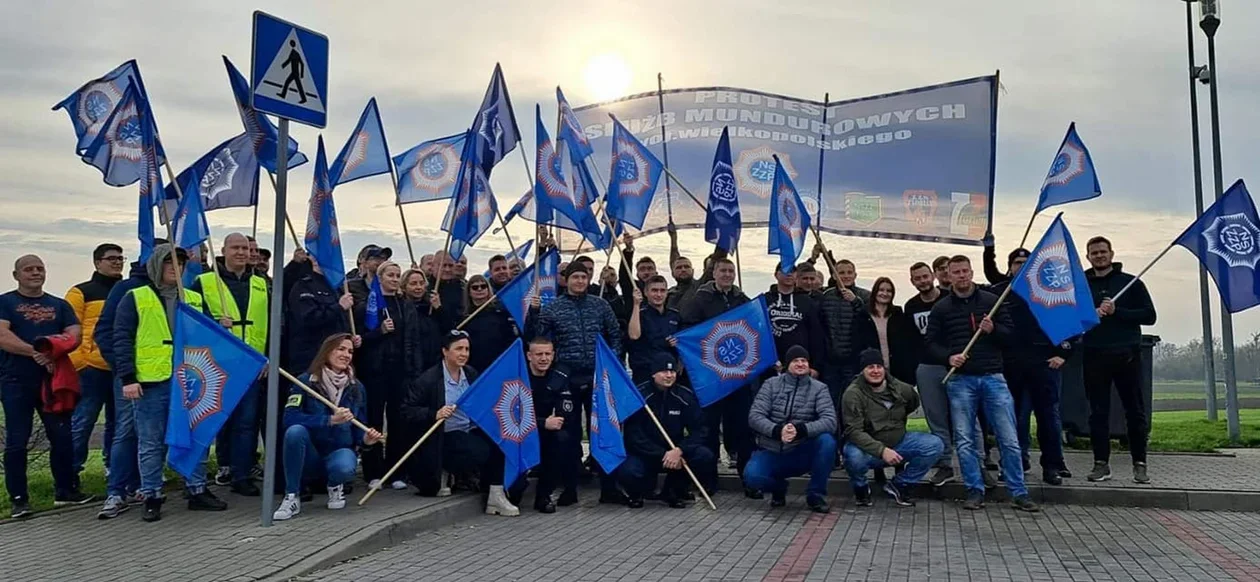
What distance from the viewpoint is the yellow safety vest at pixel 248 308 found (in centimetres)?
834

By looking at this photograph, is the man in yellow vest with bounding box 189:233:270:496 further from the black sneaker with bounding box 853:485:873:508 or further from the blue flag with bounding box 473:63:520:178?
the black sneaker with bounding box 853:485:873:508

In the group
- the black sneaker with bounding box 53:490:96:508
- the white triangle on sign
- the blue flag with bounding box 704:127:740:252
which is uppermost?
the white triangle on sign

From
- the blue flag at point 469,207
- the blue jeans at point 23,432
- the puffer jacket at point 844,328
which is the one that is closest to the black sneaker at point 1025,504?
the puffer jacket at point 844,328

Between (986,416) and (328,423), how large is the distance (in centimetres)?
586

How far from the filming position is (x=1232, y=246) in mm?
9531

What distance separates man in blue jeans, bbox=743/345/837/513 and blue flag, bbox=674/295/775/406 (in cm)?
38

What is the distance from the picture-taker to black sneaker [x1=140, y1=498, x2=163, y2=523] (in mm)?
7801

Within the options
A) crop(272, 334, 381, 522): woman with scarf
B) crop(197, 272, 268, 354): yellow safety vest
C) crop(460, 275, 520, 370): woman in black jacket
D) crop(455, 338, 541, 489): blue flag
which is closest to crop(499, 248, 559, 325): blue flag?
crop(460, 275, 520, 370): woman in black jacket

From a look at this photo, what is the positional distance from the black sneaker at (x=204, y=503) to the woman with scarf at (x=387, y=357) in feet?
5.33

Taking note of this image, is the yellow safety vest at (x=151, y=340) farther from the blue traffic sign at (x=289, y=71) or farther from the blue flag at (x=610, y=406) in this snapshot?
the blue flag at (x=610, y=406)

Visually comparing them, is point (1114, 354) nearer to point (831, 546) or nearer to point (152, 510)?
point (831, 546)

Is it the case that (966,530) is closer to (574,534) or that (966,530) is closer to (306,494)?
(574,534)

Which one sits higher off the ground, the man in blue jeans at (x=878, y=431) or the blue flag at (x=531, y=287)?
the blue flag at (x=531, y=287)

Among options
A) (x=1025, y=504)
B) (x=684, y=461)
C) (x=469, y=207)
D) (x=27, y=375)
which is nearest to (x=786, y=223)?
(x=684, y=461)
